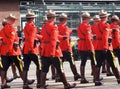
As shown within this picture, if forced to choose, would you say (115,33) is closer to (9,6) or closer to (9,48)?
(9,48)

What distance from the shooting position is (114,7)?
1150 inches

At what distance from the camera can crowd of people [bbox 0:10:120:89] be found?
12.8m

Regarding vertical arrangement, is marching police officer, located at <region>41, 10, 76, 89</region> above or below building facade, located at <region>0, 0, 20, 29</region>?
below

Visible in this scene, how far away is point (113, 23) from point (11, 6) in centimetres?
2117

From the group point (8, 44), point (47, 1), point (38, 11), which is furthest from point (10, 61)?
point (47, 1)

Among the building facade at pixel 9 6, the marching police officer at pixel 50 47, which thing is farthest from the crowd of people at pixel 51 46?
the building facade at pixel 9 6

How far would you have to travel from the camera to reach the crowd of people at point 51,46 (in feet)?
42.1

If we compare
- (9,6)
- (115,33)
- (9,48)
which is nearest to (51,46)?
(9,48)

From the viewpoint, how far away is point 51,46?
12.7 metres

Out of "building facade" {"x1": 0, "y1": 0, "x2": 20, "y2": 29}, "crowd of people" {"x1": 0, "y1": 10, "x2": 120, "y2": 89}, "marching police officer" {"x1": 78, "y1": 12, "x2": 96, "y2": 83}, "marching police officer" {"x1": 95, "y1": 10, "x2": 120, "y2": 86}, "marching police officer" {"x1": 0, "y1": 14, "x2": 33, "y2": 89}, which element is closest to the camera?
"crowd of people" {"x1": 0, "y1": 10, "x2": 120, "y2": 89}

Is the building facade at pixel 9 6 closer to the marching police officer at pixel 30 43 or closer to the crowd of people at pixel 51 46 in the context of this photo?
the crowd of people at pixel 51 46

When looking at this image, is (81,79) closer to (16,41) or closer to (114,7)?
(16,41)

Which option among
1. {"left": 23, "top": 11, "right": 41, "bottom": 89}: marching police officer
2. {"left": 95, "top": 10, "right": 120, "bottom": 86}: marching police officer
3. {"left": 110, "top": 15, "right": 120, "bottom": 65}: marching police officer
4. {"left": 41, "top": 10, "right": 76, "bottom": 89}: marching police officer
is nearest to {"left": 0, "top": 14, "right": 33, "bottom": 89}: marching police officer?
{"left": 23, "top": 11, "right": 41, "bottom": 89}: marching police officer

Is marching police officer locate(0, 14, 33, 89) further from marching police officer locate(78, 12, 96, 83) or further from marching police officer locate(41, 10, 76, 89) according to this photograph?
marching police officer locate(78, 12, 96, 83)
